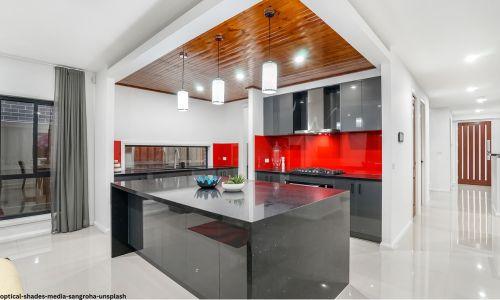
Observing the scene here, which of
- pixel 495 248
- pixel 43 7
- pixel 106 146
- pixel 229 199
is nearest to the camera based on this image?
pixel 229 199

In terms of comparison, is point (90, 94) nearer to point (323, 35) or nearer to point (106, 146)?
point (106, 146)

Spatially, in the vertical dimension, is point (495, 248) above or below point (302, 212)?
below

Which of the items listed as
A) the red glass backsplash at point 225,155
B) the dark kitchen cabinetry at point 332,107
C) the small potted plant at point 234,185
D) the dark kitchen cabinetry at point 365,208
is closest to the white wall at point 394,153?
the dark kitchen cabinetry at point 365,208

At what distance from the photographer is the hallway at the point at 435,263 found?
7.45ft

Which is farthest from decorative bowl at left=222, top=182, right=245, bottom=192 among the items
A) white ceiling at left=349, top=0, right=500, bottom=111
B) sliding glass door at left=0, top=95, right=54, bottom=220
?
sliding glass door at left=0, top=95, right=54, bottom=220

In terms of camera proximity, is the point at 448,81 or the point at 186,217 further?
the point at 448,81

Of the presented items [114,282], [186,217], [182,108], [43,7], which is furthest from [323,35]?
[114,282]

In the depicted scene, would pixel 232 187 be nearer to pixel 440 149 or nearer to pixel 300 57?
pixel 300 57

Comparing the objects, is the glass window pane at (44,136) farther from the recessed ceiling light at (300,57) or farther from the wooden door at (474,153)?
the wooden door at (474,153)

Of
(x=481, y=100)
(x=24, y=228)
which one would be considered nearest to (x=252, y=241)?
(x=24, y=228)

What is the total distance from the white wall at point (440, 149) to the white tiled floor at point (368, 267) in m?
3.95

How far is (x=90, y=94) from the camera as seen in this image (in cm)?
426

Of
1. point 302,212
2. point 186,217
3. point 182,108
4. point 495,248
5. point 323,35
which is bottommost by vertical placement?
point 495,248

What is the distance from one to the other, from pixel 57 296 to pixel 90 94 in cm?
322
